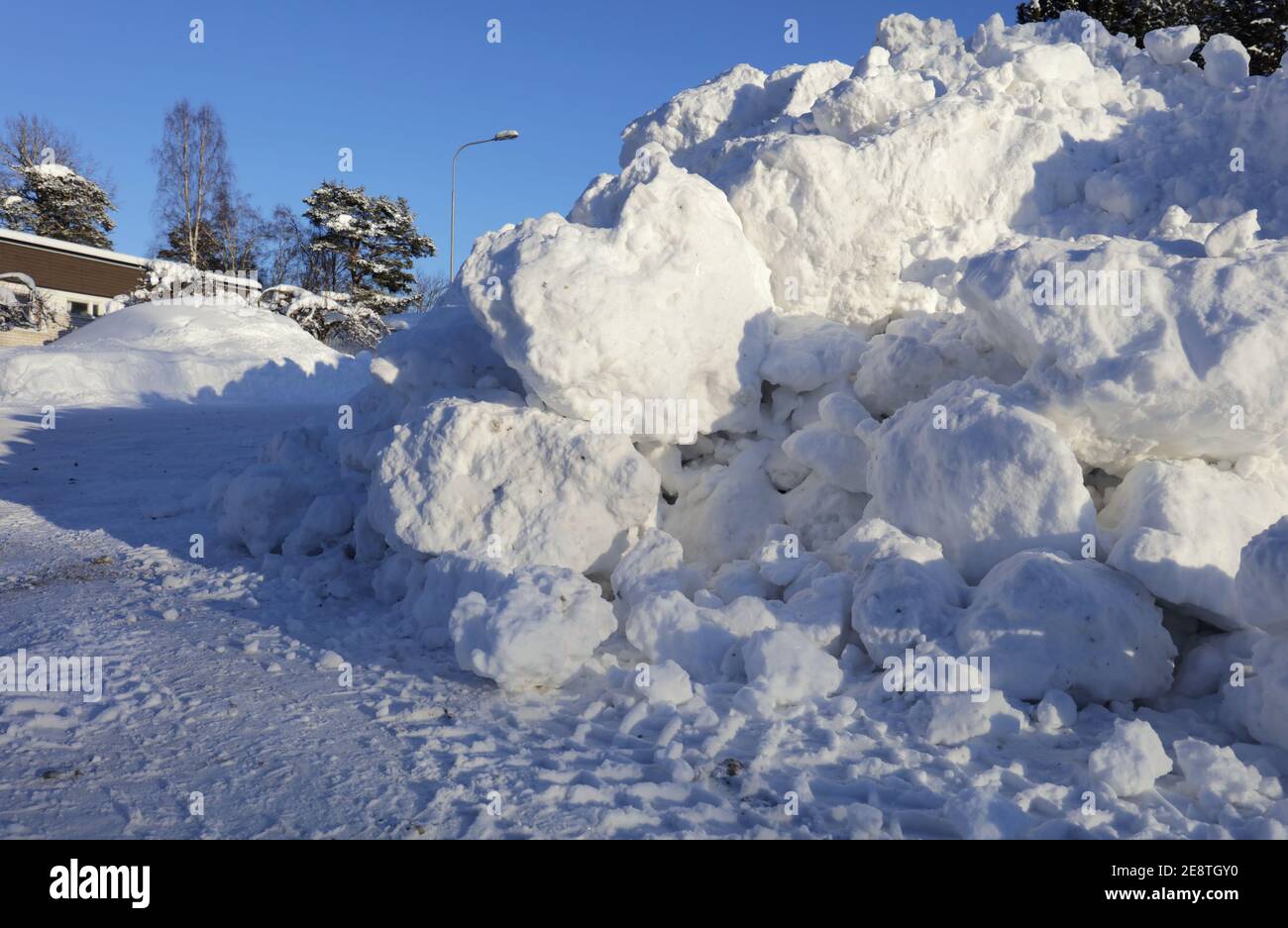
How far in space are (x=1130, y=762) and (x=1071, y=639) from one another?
751mm

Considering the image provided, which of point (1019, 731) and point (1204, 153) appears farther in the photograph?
point (1204, 153)

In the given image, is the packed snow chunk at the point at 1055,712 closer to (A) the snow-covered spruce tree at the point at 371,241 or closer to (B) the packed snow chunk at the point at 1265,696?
(B) the packed snow chunk at the point at 1265,696

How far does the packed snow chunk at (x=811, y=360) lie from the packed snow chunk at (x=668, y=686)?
2.43 metres

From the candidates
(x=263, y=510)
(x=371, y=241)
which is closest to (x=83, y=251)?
(x=371, y=241)

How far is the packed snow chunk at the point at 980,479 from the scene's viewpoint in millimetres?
4031

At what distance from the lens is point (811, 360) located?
5410 millimetres

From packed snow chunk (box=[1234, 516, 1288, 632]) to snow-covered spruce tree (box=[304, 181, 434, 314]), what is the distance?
28344mm

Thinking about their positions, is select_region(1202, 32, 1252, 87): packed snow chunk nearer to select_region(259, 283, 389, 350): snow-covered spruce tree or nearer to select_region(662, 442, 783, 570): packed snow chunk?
select_region(662, 442, 783, 570): packed snow chunk

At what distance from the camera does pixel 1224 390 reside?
387 cm

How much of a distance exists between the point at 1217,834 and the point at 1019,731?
764 millimetres

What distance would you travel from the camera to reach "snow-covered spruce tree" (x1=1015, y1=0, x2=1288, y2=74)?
17.4m
